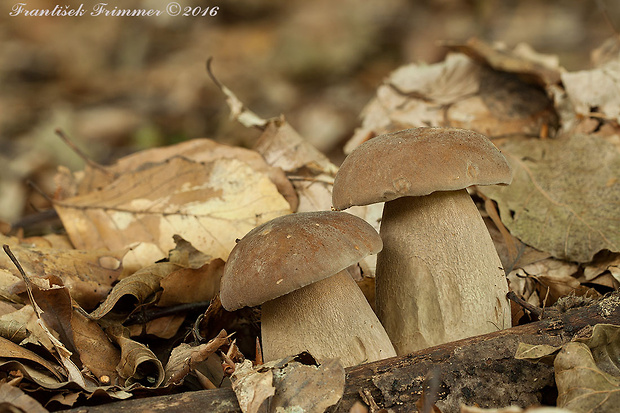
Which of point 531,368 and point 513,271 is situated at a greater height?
point 531,368

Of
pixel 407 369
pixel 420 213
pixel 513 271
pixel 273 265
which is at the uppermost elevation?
pixel 273 265

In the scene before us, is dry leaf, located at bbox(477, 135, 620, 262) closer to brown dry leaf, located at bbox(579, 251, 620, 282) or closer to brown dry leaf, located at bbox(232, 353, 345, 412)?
brown dry leaf, located at bbox(579, 251, 620, 282)

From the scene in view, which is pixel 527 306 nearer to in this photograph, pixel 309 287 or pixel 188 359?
pixel 309 287

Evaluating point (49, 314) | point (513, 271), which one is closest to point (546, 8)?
point (513, 271)

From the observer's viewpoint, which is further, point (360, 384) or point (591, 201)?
point (591, 201)

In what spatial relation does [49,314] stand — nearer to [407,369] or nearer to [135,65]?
[407,369]

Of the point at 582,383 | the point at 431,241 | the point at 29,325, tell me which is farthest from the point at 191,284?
the point at 582,383

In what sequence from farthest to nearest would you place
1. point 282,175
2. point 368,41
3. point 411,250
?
point 368,41
point 282,175
point 411,250

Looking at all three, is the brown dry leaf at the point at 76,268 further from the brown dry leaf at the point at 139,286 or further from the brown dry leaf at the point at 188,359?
the brown dry leaf at the point at 188,359

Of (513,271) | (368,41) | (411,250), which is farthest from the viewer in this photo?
(368,41)

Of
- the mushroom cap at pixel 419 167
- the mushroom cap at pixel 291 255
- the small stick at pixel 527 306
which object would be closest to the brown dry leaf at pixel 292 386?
the mushroom cap at pixel 291 255
